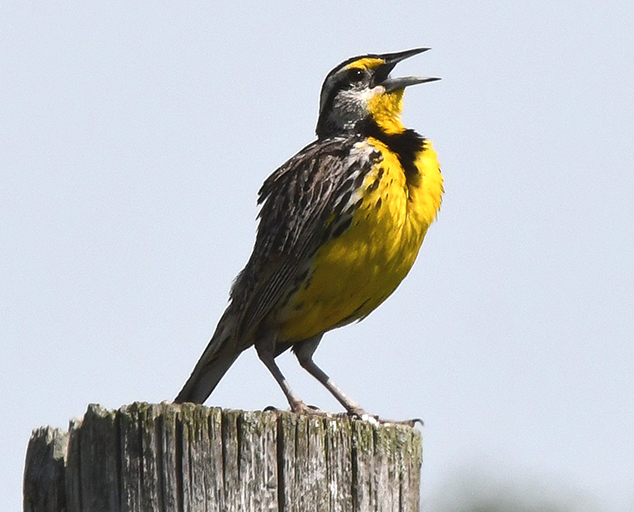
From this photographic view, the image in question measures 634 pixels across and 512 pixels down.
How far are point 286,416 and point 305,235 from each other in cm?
294

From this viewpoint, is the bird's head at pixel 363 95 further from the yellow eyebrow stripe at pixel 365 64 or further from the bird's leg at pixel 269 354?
the bird's leg at pixel 269 354

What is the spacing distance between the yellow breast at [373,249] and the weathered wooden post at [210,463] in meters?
2.62

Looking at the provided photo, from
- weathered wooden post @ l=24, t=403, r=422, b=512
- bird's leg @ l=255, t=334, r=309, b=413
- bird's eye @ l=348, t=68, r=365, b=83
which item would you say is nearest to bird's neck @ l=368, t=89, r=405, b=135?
bird's eye @ l=348, t=68, r=365, b=83

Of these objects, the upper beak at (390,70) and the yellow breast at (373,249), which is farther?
the upper beak at (390,70)

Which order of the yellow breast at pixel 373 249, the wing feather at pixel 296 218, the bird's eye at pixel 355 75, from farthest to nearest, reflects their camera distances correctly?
1. the bird's eye at pixel 355 75
2. the wing feather at pixel 296 218
3. the yellow breast at pixel 373 249

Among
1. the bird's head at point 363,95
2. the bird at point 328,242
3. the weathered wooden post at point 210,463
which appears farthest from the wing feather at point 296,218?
the weathered wooden post at point 210,463

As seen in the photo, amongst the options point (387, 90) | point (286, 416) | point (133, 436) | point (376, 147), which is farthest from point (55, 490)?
point (387, 90)

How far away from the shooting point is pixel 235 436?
146 inches

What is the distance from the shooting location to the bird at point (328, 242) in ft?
21.3

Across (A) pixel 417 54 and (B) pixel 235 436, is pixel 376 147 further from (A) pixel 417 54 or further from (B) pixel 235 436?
(B) pixel 235 436

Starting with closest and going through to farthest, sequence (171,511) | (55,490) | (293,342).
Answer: (171,511) < (55,490) < (293,342)

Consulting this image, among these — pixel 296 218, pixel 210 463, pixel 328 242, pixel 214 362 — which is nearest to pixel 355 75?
pixel 296 218

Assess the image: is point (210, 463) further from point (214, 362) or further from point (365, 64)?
point (365, 64)

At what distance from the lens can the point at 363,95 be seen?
740 centimetres
